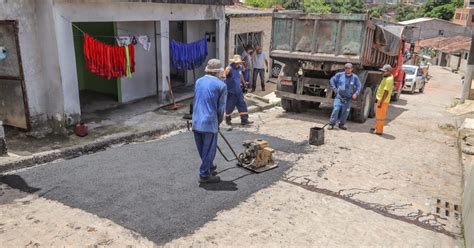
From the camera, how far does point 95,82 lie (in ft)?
40.0

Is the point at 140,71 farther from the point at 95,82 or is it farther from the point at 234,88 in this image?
the point at 234,88

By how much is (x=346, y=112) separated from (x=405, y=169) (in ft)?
8.84

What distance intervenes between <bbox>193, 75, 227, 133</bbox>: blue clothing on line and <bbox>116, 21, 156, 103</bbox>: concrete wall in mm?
6199

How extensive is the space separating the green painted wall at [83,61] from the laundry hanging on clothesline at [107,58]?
1360 mm

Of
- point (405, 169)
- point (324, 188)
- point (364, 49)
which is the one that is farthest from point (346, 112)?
point (324, 188)

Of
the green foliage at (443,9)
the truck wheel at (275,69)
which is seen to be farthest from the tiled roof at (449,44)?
the truck wheel at (275,69)

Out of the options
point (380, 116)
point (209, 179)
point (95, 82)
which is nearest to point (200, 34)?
point (95, 82)

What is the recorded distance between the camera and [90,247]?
13.4ft

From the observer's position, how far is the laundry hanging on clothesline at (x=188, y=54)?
11.5 meters

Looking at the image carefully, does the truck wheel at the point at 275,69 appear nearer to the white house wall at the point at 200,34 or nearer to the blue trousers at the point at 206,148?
the white house wall at the point at 200,34

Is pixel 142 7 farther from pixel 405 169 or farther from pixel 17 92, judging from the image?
pixel 405 169

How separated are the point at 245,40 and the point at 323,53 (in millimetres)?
6280

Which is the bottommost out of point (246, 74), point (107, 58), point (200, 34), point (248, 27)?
point (246, 74)

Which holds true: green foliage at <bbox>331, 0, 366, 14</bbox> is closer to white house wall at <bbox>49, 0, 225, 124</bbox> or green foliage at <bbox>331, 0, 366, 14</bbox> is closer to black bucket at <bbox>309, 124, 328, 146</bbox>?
white house wall at <bbox>49, 0, 225, 124</bbox>
